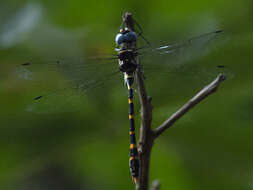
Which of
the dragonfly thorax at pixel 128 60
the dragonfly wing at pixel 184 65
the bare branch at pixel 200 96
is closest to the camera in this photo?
the bare branch at pixel 200 96

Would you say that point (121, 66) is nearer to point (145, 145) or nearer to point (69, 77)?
point (69, 77)

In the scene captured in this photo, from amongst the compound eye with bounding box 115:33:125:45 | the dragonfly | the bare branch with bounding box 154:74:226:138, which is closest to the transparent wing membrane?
the dragonfly

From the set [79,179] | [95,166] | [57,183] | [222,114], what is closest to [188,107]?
[222,114]

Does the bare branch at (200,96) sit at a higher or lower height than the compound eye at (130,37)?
lower

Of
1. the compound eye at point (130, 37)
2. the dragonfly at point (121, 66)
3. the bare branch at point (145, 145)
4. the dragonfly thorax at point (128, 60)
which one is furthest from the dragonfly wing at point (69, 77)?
the bare branch at point (145, 145)

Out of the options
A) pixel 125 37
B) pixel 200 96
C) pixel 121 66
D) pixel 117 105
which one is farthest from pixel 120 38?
pixel 200 96

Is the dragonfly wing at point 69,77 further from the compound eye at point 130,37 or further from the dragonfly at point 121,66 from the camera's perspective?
the compound eye at point 130,37

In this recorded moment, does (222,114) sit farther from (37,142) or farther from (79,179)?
(79,179)
